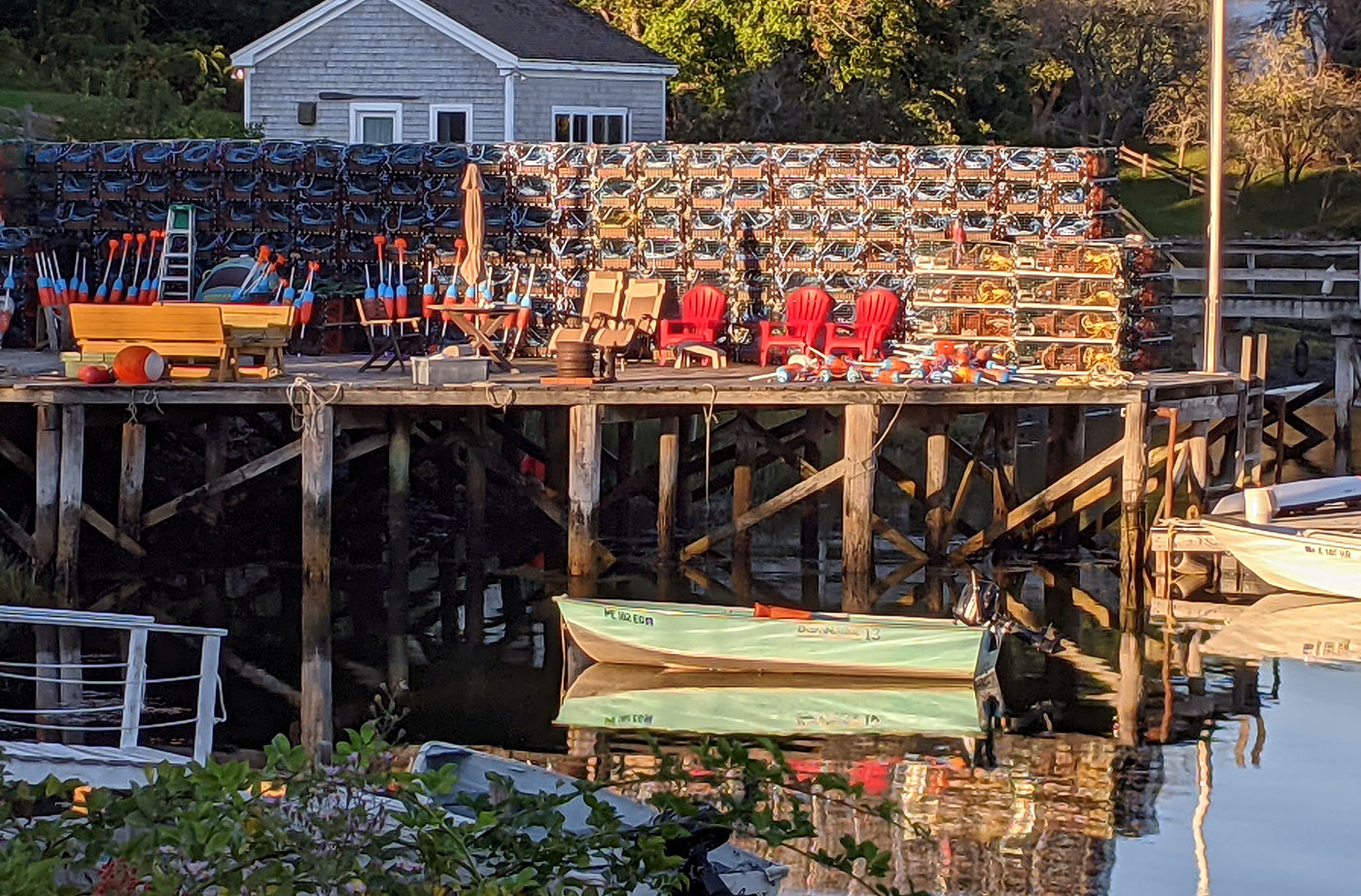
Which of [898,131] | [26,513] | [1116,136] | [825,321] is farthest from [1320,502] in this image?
[1116,136]

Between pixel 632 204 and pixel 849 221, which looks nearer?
pixel 849 221

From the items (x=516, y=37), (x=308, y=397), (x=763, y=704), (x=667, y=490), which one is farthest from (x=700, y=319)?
(x=516, y=37)

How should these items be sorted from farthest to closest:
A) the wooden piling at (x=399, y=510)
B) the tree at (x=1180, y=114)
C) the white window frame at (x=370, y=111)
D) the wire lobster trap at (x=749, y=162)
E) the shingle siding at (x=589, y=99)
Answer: the tree at (x=1180, y=114) → the white window frame at (x=370, y=111) → the shingle siding at (x=589, y=99) → the wire lobster trap at (x=749, y=162) → the wooden piling at (x=399, y=510)

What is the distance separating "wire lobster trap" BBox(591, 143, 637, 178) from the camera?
22.7 meters

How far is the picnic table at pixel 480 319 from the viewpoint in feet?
67.1

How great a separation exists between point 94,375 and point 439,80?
12566 millimetres

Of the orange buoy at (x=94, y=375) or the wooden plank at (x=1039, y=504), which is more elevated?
the orange buoy at (x=94, y=375)

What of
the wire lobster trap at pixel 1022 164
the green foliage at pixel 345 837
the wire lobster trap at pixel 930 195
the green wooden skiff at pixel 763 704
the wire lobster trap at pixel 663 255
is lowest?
the green wooden skiff at pixel 763 704

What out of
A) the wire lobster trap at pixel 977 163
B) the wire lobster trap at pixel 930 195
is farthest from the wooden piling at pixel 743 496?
the wire lobster trap at pixel 977 163

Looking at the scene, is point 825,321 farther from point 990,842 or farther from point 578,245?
point 990,842

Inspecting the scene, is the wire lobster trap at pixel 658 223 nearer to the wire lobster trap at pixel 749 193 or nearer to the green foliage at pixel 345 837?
the wire lobster trap at pixel 749 193

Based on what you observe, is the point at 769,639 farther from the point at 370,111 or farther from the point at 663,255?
the point at 370,111

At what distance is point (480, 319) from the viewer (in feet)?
70.2

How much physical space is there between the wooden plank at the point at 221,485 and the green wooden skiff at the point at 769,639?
162 inches
